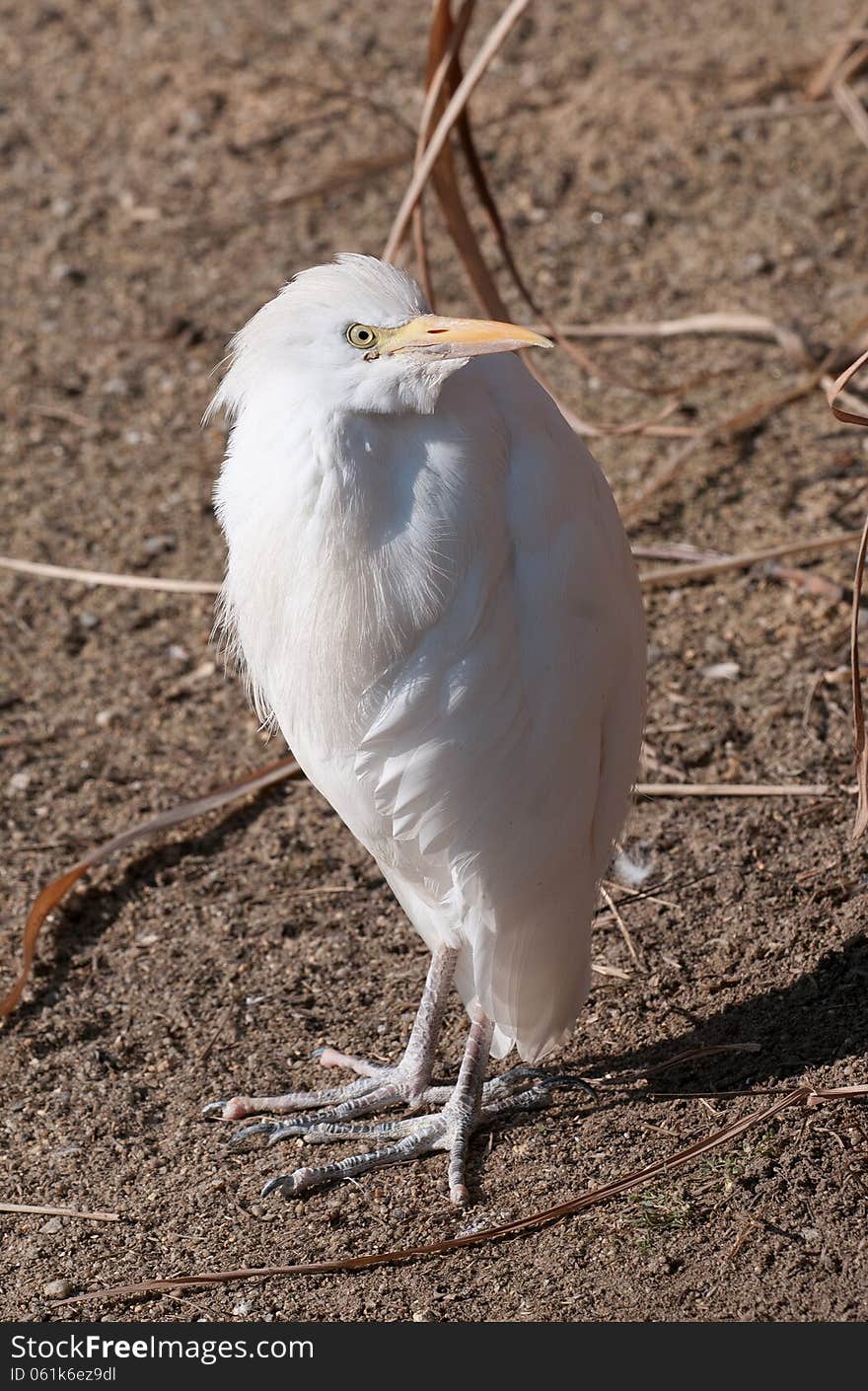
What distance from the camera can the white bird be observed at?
8.77ft

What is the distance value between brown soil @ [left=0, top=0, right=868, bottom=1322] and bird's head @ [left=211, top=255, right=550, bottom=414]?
1.52 meters

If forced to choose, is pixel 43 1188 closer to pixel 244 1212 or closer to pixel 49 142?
pixel 244 1212

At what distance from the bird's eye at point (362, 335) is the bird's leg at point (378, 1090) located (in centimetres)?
130

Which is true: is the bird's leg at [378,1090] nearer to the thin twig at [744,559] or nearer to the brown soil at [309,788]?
the brown soil at [309,788]

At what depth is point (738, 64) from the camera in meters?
6.68

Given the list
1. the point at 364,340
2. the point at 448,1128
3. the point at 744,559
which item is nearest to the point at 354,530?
the point at 364,340

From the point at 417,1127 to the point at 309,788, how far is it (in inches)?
46.1

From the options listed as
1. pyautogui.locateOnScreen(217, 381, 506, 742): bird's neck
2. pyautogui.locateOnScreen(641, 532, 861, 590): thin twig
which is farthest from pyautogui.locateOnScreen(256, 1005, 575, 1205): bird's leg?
pyautogui.locateOnScreen(641, 532, 861, 590): thin twig

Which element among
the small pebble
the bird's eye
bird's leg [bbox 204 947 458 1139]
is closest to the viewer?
the bird's eye

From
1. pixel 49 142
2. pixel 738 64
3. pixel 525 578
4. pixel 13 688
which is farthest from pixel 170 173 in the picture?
pixel 525 578

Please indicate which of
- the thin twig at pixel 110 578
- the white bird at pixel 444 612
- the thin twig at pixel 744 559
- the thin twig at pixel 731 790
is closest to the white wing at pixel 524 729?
the white bird at pixel 444 612

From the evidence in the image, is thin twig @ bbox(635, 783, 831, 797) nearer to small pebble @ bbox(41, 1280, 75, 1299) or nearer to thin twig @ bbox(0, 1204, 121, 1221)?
thin twig @ bbox(0, 1204, 121, 1221)

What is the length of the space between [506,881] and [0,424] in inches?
132

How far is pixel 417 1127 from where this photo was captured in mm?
3273
